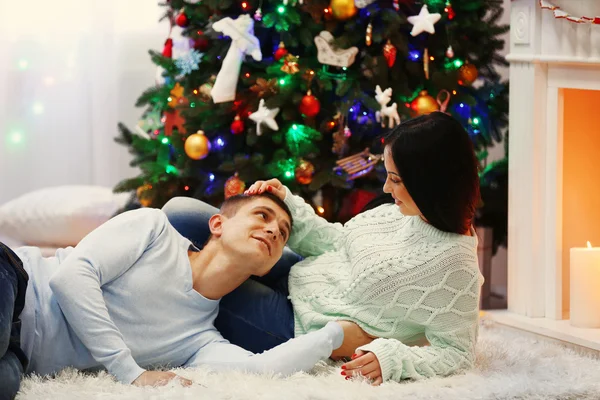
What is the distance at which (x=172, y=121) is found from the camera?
3.46 meters

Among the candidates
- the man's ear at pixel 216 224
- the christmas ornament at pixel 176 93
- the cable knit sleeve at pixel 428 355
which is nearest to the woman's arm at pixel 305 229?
the man's ear at pixel 216 224

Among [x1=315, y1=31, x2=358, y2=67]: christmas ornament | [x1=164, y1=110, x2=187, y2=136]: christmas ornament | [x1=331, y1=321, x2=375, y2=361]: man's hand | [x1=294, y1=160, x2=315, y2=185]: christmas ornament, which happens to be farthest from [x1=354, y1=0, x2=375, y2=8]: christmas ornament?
[x1=331, y1=321, x2=375, y2=361]: man's hand

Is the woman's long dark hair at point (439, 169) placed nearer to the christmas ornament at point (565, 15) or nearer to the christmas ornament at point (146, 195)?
the christmas ornament at point (565, 15)

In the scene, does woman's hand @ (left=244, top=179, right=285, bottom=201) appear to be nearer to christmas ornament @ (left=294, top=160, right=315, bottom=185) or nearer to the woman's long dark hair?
the woman's long dark hair

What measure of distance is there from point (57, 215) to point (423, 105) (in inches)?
60.6

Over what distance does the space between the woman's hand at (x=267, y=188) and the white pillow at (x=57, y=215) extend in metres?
1.50

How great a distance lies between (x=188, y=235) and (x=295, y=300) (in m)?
0.33

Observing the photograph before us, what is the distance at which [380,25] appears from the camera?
10.1ft

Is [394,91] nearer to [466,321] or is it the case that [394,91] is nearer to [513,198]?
[513,198]

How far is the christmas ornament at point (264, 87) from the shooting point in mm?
3031

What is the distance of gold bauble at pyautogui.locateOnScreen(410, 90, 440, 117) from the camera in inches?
121

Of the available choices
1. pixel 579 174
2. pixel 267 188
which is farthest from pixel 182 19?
pixel 579 174

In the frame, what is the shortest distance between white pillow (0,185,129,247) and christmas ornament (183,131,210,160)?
0.62m

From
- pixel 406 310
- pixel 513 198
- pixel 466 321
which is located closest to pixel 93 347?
pixel 406 310
